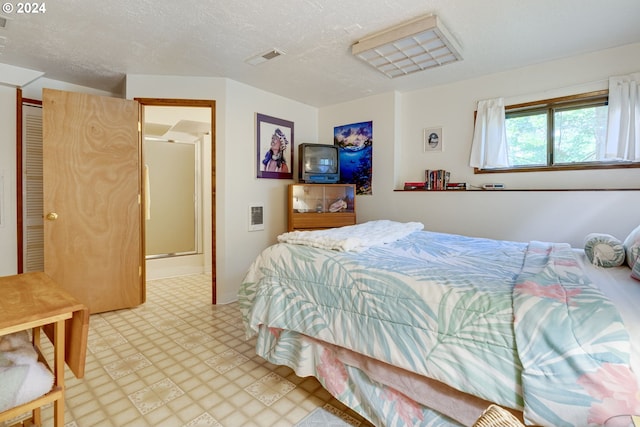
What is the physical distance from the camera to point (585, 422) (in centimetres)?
90

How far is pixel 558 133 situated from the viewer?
9.65 ft

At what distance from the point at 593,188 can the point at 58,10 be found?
432cm

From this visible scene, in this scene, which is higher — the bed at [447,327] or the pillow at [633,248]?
the pillow at [633,248]

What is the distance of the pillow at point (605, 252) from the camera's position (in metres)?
1.54

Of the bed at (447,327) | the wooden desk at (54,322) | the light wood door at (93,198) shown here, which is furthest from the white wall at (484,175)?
the wooden desk at (54,322)

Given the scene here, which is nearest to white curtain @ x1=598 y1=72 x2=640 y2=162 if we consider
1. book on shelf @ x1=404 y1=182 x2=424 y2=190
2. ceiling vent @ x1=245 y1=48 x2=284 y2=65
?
book on shelf @ x1=404 y1=182 x2=424 y2=190

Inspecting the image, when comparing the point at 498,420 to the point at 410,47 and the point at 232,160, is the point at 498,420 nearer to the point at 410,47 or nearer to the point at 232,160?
the point at 410,47

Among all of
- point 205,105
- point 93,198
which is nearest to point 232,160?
point 205,105

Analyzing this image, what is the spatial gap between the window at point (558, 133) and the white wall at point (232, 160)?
2.53m

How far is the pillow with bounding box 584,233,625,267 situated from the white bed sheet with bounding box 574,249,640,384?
28 millimetres

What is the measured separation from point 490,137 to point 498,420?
3053 mm

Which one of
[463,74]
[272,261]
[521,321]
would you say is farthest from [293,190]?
[521,321]

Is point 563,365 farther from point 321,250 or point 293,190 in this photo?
point 293,190

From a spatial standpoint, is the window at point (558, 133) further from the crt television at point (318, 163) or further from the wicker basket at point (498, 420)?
the wicker basket at point (498, 420)
